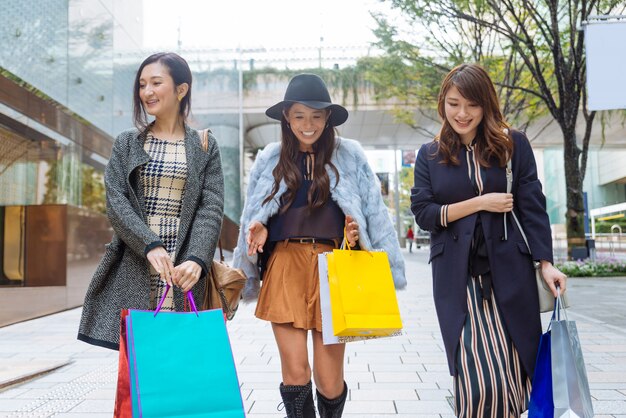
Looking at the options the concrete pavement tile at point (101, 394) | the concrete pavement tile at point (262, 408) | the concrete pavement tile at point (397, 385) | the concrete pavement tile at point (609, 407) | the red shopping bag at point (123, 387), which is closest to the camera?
the red shopping bag at point (123, 387)

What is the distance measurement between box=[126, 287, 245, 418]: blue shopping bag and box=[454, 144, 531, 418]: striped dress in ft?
2.89

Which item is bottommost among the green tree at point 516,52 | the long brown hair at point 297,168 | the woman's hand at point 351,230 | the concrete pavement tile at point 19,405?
the concrete pavement tile at point 19,405

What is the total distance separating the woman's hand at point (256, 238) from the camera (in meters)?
2.72

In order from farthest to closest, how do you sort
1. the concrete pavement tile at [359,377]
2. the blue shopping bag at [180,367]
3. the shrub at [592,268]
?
the shrub at [592,268] → the concrete pavement tile at [359,377] → the blue shopping bag at [180,367]

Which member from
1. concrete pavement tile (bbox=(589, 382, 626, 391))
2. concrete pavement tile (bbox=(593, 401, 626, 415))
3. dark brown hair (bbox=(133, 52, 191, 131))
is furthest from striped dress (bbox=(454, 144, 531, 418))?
concrete pavement tile (bbox=(589, 382, 626, 391))

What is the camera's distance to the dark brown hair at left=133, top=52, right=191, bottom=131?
238cm

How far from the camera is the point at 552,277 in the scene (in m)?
2.30

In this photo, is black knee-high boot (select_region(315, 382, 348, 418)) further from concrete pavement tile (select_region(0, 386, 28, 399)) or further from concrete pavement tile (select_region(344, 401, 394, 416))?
concrete pavement tile (select_region(0, 386, 28, 399))

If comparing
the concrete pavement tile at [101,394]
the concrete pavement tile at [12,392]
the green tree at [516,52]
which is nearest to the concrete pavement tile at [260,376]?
the concrete pavement tile at [101,394]

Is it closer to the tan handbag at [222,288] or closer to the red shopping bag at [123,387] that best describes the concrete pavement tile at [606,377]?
the tan handbag at [222,288]

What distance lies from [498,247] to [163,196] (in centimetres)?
130

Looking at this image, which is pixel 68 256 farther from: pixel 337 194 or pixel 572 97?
pixel 572 97

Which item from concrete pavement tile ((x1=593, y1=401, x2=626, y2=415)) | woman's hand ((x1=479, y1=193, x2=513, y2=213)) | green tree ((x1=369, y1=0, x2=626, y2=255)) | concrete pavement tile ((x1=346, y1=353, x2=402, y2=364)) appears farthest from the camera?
green tree ((x1=369, y1=0, x2=626, y2=255))

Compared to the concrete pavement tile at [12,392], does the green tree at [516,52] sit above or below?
above
